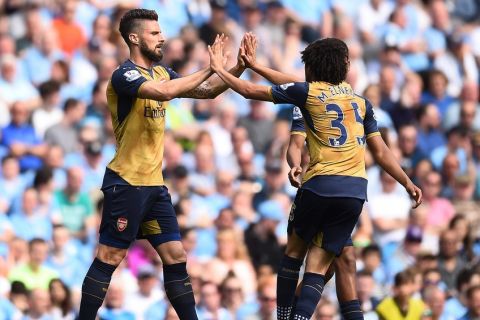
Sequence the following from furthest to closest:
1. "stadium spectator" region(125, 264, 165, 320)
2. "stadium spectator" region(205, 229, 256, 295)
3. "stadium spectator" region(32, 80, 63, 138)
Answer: "stadium spectator" region(32, 80, 63, 138) < "stadium spectator" region(205, 229, 256, 295) < "stadium spectator" region(125, 264, 165, 320)

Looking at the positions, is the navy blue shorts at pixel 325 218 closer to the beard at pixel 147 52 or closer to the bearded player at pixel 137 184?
the bearded player at pixel 137 184

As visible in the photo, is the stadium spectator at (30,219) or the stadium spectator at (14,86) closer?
the stadium spectator at (30,219)

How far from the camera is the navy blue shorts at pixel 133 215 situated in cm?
1185

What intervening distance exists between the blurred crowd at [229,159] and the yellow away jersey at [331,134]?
12.7 ft

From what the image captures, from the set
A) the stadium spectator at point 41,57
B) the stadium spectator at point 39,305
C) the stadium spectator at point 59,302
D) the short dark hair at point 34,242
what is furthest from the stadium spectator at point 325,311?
the stadium spectator at point 41,57

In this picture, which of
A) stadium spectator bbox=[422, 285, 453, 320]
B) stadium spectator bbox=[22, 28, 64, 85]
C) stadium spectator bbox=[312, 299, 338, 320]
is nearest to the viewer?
stadium spectator bbox=[312, 299, 338, 320]

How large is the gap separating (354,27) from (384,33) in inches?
17.6

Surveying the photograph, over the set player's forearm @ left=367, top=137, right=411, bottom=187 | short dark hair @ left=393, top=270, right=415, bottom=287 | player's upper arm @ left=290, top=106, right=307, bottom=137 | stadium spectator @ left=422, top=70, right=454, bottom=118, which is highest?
stadium spectator @ left=422, top=70, right=454, bottom=118

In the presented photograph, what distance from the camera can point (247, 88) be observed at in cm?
1167

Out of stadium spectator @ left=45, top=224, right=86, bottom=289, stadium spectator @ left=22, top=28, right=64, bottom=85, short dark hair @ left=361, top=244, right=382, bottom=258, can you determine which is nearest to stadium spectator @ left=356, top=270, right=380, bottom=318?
short dark hair @ left=361, top=244, right=382, bottom=258

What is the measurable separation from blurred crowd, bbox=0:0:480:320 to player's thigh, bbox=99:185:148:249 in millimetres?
3673

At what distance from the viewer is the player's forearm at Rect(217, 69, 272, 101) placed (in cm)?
1161

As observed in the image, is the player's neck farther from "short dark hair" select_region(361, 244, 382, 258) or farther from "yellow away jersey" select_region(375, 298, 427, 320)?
"short dark hair" select_region(361, 244, 382, 258)

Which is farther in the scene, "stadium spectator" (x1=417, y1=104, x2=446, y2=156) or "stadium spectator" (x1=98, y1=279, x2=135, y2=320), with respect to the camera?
"stadium spectator" (x1=417, y1=104, x2=446, y2=156)
